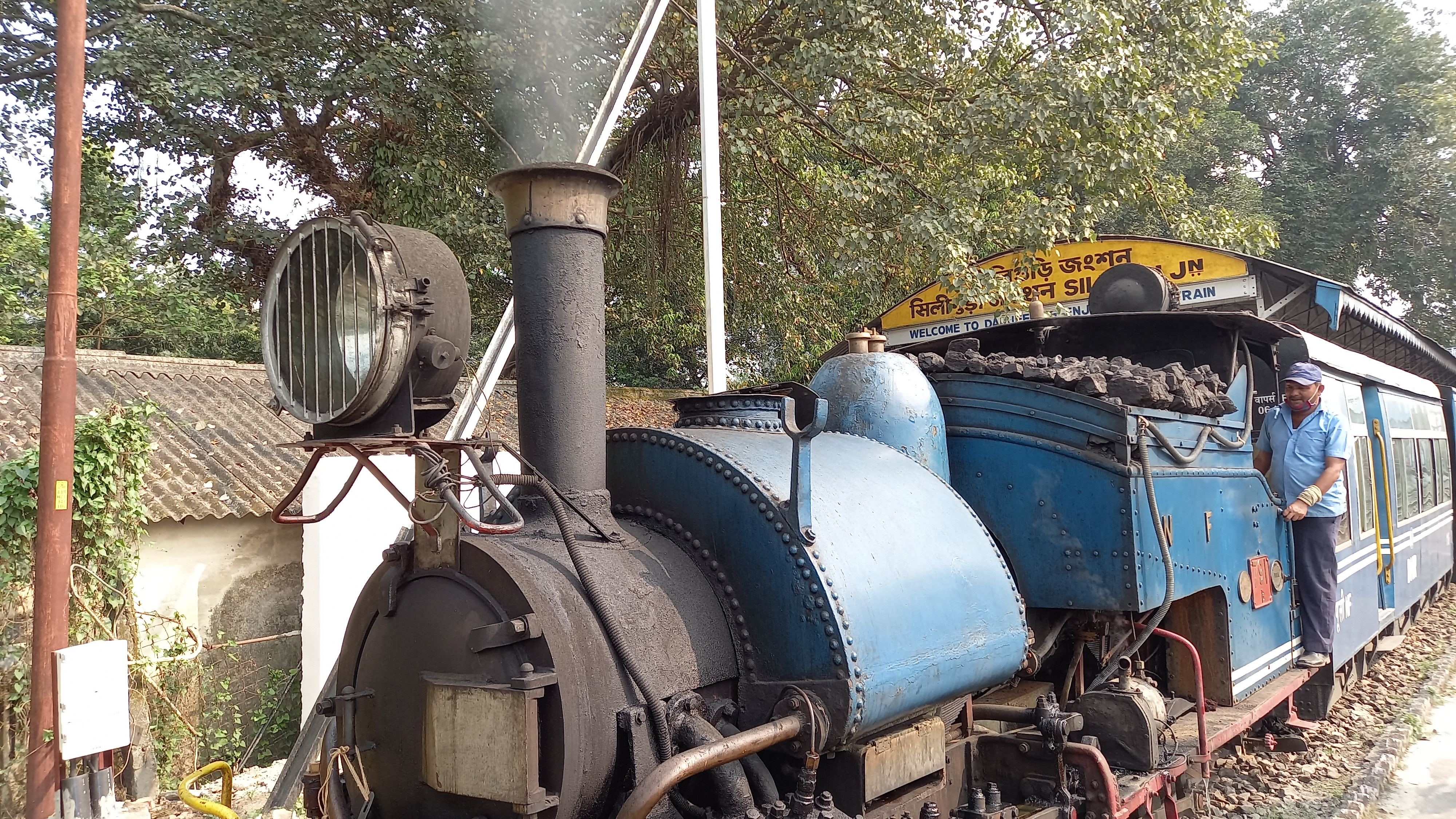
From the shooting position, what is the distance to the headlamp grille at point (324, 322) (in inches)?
91.2

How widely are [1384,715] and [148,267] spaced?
15.6 meters

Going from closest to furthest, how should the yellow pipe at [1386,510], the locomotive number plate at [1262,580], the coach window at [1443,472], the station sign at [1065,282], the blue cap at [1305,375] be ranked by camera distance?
the locomotive number plate at [1262,580], the blue cap at [1305,375], the station sign at [1065,282], the yellow pipe at [1386,510], the coach window at [1443,472]

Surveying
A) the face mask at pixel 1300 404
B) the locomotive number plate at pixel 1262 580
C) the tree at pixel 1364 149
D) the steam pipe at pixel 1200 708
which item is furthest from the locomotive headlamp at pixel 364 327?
the tree at pixel 1364 149

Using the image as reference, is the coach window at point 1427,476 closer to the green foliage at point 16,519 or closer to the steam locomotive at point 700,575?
the steam locomotive at point 700,575

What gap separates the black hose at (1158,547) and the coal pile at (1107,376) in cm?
18

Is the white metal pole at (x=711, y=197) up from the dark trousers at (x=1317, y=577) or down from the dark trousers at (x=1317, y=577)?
up

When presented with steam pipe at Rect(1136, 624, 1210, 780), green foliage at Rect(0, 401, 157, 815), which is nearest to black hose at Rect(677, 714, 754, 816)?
steam pipe at Rect(1136, 624, 1210, 780)

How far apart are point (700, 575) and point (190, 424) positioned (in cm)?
705

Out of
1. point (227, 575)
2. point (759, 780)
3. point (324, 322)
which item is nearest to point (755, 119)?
point (227, 575)

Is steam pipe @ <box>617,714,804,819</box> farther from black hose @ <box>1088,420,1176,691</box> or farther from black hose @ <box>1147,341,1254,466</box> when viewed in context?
black hose @ <box>1147,341,1254,466</box>

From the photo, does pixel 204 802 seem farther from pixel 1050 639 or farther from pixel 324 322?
pixel 1050 639

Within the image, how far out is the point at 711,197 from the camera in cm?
656

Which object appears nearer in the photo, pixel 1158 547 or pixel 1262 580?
pixel 1158 547

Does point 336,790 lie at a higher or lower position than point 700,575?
lower
